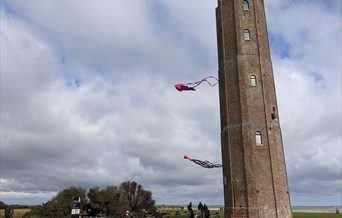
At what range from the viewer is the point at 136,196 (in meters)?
55.0

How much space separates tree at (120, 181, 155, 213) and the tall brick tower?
3106 centimetres

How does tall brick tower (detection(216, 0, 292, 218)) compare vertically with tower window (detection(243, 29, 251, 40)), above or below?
below

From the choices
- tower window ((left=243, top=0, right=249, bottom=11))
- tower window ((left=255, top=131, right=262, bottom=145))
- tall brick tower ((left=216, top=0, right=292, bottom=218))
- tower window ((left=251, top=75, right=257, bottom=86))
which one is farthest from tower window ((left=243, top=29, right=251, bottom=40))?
tower window ((left=255, top=131, right=262, bottom=145))

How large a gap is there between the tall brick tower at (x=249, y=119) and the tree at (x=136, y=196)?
31061mm

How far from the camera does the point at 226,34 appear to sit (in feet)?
91.8

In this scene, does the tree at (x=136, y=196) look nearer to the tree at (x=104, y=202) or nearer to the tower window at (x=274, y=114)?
the tree at (x=104, y=202)

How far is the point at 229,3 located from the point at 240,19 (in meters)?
1.99

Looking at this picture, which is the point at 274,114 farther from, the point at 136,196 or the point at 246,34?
the point at 136,196

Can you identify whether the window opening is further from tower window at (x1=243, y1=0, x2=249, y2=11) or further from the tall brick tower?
tower window at (x1=243, y1=0, x2=249, y2=11)

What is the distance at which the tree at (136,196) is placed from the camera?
53.7 meters

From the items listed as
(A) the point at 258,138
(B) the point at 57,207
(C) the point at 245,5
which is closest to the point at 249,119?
(A) the point at 258,138

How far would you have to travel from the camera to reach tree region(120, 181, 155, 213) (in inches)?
2115

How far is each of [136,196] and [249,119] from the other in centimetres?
3494

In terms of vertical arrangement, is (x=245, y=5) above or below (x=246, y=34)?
above
